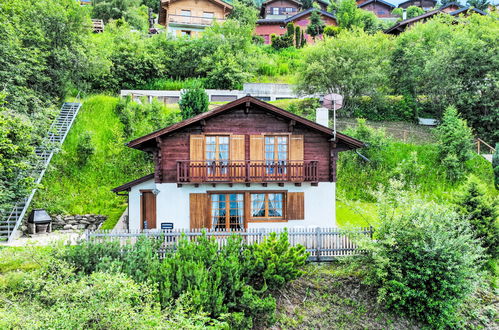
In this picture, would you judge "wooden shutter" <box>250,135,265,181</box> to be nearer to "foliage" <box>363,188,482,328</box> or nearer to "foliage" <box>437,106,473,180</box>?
"foliage" <box>363,188,482,328</box>

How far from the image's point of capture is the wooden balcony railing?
1638 centimetres

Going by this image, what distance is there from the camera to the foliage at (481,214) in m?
14.6

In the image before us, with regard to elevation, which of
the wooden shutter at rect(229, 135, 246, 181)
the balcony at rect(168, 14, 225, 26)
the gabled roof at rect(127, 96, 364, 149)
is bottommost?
the wooden shutter at rect(229, 135, 246, 181)

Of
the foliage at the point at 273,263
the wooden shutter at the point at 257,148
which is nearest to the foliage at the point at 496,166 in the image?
the wooden shutter at the point at 257,148

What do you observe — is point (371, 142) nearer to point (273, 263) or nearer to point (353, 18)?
point (273, 263)

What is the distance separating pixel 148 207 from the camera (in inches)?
728

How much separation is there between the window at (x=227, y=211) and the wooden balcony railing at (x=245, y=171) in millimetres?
989

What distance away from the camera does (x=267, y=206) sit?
677 inches

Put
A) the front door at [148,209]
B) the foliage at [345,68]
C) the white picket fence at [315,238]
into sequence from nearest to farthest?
the white picket fence at [315,238], the front door at [148,209], the foliage at [345,68]

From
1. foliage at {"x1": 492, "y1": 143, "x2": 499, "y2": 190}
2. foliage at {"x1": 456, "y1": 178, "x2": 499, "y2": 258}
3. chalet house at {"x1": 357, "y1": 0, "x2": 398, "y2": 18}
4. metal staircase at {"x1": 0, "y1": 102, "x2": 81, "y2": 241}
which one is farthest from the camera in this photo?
chalet house at {"x1": 357, "y1": 0, "x2": 398, "y2": 18}

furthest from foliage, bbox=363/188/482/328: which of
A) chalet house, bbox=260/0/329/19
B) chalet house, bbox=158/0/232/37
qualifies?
chalet house, bbox=260/0/329/19

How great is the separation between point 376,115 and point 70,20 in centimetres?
2270

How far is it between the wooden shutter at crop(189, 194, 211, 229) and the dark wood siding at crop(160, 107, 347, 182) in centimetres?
129

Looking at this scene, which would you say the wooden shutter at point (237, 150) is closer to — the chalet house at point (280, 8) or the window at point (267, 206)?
the window at point (267, 206)
